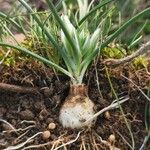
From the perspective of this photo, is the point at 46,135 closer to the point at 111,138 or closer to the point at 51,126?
the point at 51,126

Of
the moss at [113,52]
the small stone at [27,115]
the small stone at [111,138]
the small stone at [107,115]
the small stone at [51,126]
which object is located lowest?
the small stone at [111,138]

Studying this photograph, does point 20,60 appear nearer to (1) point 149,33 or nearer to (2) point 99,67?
(2) point 99,67

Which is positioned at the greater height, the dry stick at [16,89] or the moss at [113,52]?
the moss at [113,52]

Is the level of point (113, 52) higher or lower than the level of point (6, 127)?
higher

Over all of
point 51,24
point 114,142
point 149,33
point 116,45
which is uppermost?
point 149,33

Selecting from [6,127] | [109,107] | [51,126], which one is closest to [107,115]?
[109,107]

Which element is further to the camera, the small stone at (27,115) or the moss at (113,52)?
the moss at (113,52)

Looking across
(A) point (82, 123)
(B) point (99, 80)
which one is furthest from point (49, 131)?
(B) point (99, 80)

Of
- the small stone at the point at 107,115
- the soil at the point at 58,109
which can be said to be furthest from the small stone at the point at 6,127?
the small stone at the point at 107,115

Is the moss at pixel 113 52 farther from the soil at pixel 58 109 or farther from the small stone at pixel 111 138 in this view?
the small stone at pixel 111 138
